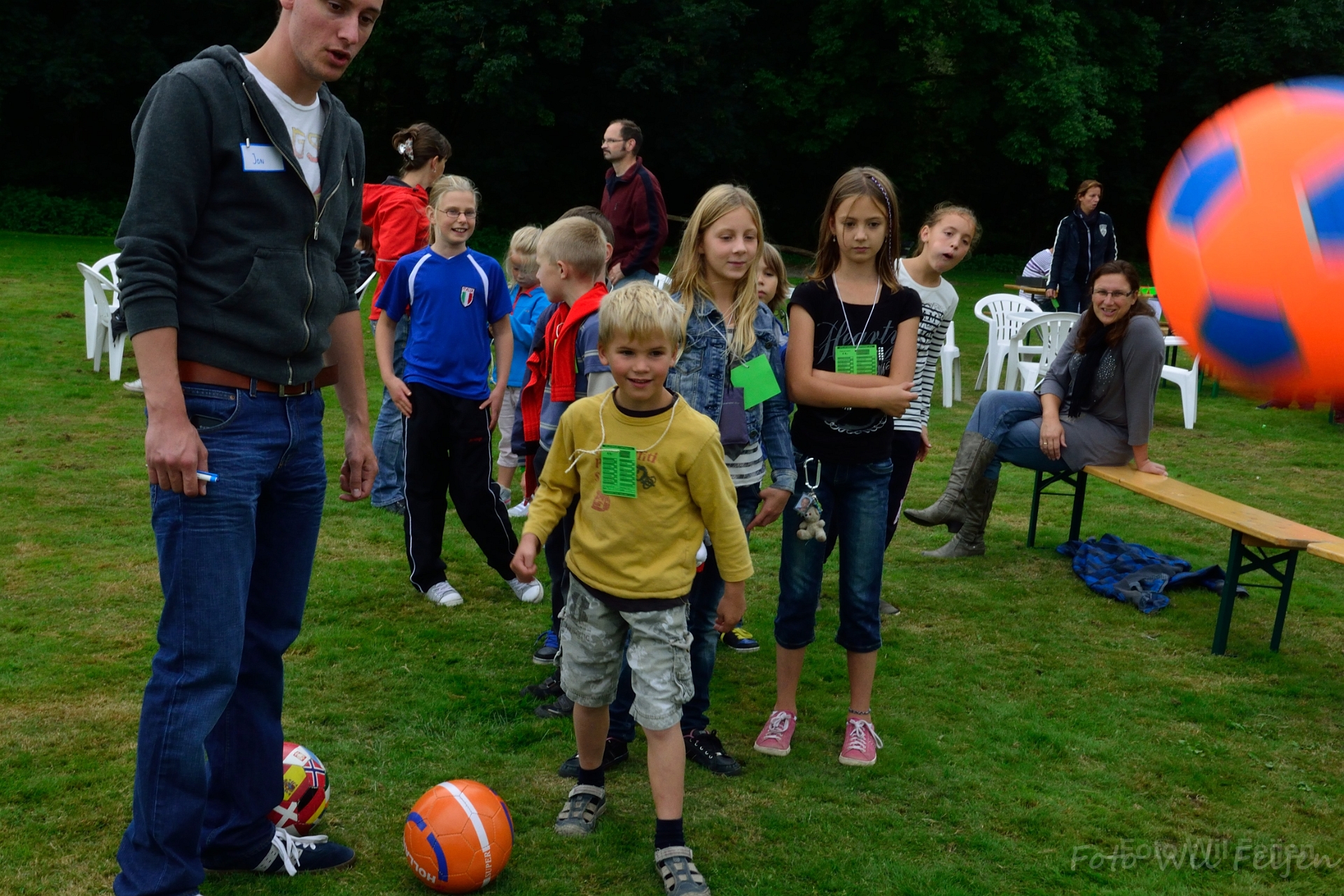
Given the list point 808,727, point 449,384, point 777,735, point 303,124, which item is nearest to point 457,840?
point 777,735

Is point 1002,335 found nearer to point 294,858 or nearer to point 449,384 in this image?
point 449,384

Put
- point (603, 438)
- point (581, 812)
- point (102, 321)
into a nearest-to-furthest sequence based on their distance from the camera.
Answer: point (603, 438) → point (581, 812) → point (102, 321)

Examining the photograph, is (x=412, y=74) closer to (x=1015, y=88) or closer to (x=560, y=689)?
(x=1015, y=88)

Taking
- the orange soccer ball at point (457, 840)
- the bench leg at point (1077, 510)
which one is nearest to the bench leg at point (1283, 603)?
the bench leg at point (1077, 510)

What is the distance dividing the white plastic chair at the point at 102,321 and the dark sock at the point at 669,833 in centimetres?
813

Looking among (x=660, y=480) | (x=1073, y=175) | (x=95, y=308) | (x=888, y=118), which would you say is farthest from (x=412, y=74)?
(x=660, y=480)

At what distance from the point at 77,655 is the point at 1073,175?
100 feet

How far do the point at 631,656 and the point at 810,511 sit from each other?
94cm

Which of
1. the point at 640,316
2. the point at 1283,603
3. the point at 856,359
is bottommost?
the point at 1283,603

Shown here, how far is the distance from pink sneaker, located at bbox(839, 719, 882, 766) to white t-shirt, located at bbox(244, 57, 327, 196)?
2564 millimetres

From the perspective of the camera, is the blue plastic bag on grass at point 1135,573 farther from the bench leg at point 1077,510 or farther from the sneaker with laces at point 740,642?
the sneaker with laces at point 740,642

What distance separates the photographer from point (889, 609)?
5547 mm

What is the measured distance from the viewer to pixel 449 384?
16.9 ft

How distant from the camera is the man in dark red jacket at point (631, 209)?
8383mm
